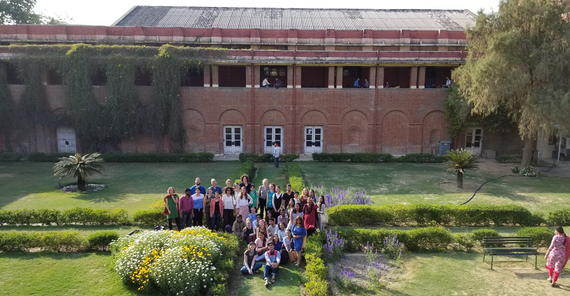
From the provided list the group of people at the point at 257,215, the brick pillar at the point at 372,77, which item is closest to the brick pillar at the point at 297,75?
the brick pillar at the point at 372,77

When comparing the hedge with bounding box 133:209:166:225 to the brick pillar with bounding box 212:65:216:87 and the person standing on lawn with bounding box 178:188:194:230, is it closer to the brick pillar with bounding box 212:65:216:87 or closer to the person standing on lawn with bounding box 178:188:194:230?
the person standing on lawn with bounding box 178:188:194:230

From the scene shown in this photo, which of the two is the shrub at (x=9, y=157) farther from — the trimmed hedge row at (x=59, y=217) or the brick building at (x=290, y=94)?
the trimmed hedge row at (x=59, y=217)

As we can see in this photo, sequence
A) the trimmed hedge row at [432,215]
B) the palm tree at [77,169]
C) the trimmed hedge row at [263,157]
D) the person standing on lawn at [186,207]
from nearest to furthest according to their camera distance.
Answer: the person standing on lawn at [186,207], the trimmed hedge row at [432,215], the palm tree at [77,169], the trimmed hedge row at [263,157]

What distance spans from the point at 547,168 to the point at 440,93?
22.7ft

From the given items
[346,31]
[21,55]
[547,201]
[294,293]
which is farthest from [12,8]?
[547,201]

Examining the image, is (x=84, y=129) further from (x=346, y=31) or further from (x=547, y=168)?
(x=547, y=168)

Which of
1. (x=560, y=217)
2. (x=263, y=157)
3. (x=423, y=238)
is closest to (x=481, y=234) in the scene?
(x=423, y=238)

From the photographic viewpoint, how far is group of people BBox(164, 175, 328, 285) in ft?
28.7

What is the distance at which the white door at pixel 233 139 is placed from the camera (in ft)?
77.3

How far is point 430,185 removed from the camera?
650 inches

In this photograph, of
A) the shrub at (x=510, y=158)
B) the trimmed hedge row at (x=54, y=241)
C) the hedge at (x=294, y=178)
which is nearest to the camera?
the trimmed hedge row at (x=54, y=241)

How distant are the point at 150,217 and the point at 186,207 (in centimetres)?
179

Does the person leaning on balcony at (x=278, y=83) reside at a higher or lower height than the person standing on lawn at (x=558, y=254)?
higher

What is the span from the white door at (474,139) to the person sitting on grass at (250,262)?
19715 millimetres
